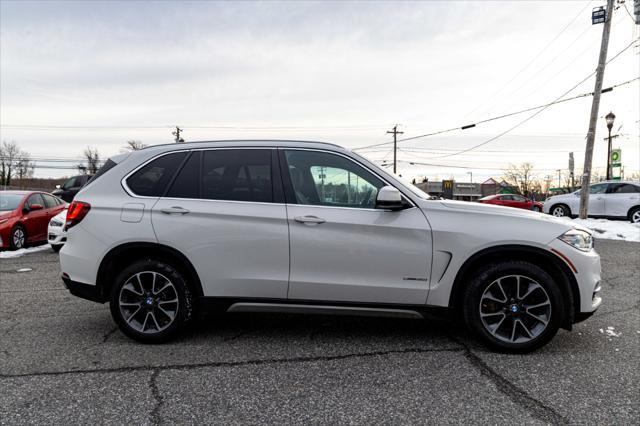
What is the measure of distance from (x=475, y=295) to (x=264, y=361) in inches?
70.1

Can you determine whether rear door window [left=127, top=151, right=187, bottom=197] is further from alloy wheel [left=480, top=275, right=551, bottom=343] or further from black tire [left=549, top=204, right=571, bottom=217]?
black tire [left=549, top=204, right=571, bottom=217]

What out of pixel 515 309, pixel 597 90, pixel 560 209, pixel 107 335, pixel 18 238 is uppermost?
pixel 597 90

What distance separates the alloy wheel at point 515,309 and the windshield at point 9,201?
10675 mm

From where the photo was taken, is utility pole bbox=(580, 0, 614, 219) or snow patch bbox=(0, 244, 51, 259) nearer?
snow patch bbox=(0, 244, 51, 259)

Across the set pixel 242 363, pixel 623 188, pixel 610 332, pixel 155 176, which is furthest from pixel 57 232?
pixel 623 188

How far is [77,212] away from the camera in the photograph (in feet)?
12.1

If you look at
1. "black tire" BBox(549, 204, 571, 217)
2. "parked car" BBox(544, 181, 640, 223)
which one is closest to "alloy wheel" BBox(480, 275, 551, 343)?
"parked car" BBox(544, 181, 640, 223)

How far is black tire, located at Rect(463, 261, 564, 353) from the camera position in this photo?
3.34 m

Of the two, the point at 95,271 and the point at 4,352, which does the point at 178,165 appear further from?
the point at 4,352

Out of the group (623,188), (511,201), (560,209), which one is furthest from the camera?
(511,201)

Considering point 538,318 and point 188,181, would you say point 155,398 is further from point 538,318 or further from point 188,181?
point 538,318

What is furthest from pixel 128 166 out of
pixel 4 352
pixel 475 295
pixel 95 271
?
pixel 475 295

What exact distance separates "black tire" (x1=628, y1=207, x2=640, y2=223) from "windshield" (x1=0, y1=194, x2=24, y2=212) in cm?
1864

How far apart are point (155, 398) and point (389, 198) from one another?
218 cm
